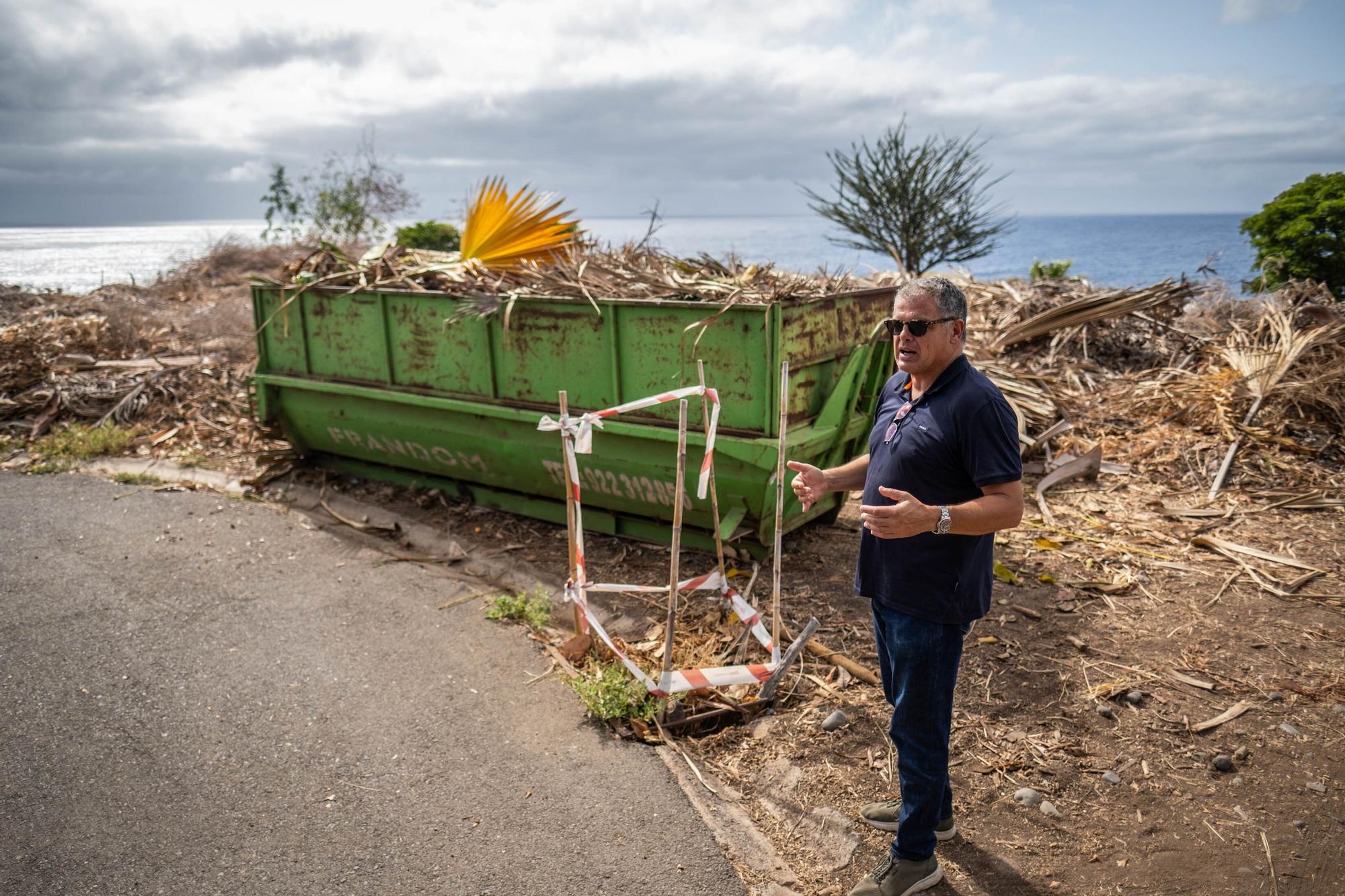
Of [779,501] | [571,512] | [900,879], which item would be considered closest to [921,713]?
[900,879]

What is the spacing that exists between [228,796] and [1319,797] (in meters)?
4.86

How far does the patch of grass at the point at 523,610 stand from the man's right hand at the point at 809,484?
2.87m

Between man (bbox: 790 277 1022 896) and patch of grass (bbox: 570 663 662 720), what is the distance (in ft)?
5.24

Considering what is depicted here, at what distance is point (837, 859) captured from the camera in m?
3.73

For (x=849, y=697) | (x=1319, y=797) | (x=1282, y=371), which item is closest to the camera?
(x=1319, y=797)

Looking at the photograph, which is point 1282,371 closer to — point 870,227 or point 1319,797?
point 1319,797

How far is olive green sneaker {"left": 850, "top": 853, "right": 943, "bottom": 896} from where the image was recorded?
3.41m

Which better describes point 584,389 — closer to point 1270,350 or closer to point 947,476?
point 947,476

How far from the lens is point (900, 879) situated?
3404mm

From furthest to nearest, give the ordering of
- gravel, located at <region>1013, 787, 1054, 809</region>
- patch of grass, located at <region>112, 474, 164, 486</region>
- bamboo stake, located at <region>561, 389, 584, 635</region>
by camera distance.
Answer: patch of grass, located at <region>112, 474, 164, 486</region> → bamboo stake, located at <region>561, 389, 584, 635</region> → gravel, located at <region>1013, 787, 1054, 809</region>

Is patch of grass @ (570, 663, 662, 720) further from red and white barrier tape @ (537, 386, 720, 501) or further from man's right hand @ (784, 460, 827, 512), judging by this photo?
man's right hand @ (784, 460, 827, 512)

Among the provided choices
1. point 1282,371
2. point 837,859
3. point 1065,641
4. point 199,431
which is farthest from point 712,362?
point 199,431

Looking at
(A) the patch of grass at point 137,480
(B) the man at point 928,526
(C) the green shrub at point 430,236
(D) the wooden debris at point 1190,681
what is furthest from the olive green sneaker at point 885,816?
(C) the green shrub at point 430,236

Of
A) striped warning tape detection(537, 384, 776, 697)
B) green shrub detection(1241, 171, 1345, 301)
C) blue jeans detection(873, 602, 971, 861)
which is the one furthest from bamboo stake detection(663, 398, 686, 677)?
green shrub detection(1241, 171, 1345, 301)
